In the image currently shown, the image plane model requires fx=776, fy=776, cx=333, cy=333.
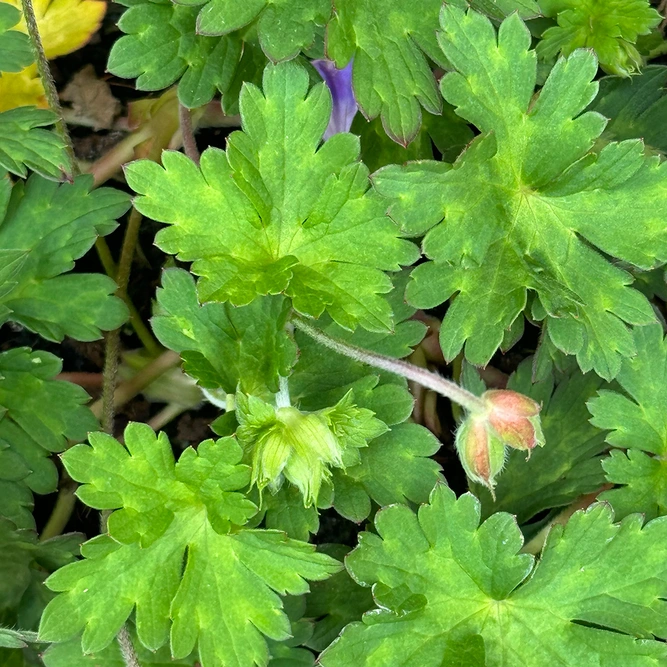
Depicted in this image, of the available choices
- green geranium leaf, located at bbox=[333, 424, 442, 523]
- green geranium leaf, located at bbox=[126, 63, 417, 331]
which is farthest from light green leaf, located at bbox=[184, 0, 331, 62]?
green geranium leaf, located at bbox=[333, 424, 442, 523]

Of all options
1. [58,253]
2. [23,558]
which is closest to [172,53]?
[58,253]

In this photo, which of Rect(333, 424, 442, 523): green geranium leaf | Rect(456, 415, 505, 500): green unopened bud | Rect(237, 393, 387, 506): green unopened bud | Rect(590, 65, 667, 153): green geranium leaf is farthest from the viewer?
Rect(590, 65, 667, 153): green geranium leaf

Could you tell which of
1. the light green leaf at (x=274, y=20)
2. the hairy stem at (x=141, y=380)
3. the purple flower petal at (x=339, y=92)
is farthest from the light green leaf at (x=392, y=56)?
the hairy stem at (x=141, y=380)

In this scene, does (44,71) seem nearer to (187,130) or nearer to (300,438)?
(187,130)

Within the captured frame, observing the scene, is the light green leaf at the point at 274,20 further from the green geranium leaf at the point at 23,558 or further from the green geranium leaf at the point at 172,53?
the green geranium leaf at the point at 23,558

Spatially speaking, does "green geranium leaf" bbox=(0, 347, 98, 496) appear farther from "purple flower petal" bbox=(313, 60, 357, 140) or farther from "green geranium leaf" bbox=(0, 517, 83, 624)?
"purple flower petal" bbox=(313, 60, 357, 140)

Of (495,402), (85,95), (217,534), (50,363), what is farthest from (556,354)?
(85,95)
